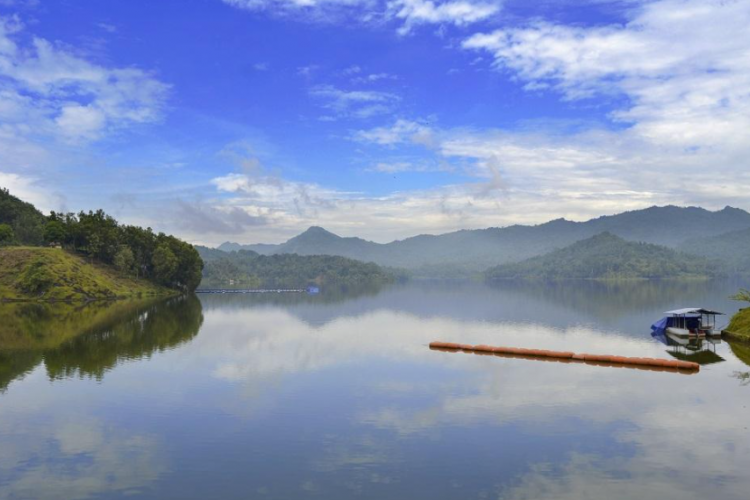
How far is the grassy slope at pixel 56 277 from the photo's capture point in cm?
16950

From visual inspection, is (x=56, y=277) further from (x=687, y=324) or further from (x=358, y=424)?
(x=687, y=324)

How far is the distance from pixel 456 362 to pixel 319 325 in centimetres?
5027

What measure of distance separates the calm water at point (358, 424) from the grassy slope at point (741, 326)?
920cm

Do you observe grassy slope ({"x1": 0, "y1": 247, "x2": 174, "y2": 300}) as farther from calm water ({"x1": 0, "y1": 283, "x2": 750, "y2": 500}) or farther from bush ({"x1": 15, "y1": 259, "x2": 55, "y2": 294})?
calm water ({"x1": 0, "y1": 283, "x2": 750, "y2": 500})

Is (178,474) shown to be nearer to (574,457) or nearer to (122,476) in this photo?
(122,476)

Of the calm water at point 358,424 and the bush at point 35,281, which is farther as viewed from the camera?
the bush at point 35,281

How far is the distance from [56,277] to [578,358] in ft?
549

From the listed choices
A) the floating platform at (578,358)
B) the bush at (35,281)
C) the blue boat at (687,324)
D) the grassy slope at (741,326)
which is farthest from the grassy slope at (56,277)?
the grassy slope at (741,326)

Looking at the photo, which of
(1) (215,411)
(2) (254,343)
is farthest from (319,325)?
(1) (215,411)

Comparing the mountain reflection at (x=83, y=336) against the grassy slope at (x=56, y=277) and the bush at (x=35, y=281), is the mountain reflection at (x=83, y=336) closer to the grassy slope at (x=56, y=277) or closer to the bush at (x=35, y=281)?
the grassy slope at (x=56, y=277)

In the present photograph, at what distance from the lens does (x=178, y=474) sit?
30.2 metres

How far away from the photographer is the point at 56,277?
6919 inches

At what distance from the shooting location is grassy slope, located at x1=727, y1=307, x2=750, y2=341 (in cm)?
8469

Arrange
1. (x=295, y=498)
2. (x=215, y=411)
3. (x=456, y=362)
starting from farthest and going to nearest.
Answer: (x=456, y=362)
(x=215, y=411)
(x=295, y=498)
